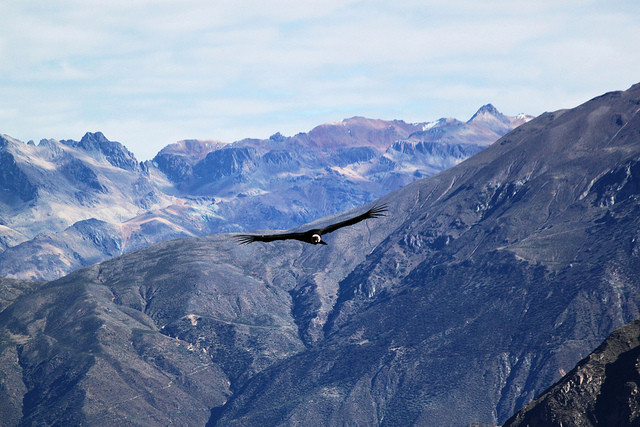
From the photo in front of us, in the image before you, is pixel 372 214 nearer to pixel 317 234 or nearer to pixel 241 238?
pixel 317 234

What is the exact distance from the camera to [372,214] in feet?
267

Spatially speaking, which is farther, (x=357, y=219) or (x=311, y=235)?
(x=357, y=219)

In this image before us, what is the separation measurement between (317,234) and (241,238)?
7765 mm

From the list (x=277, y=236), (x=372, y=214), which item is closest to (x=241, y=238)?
(x=277, y=236)

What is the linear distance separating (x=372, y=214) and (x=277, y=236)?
338 inches

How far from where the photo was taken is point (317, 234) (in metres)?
79.2

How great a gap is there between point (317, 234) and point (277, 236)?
493cm

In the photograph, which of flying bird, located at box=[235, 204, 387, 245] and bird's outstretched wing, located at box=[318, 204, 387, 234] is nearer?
flying bird, located at box=[235, 204, 387, 245]

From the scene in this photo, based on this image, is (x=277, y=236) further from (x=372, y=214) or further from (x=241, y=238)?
(x=372, y=214)

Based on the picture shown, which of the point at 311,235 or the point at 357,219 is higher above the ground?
the point at 357,219

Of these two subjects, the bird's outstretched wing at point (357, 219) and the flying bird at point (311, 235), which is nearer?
the flying bird at point (311, 235)

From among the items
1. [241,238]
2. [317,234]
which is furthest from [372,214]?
[241,238]

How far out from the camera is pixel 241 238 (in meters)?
83.1
